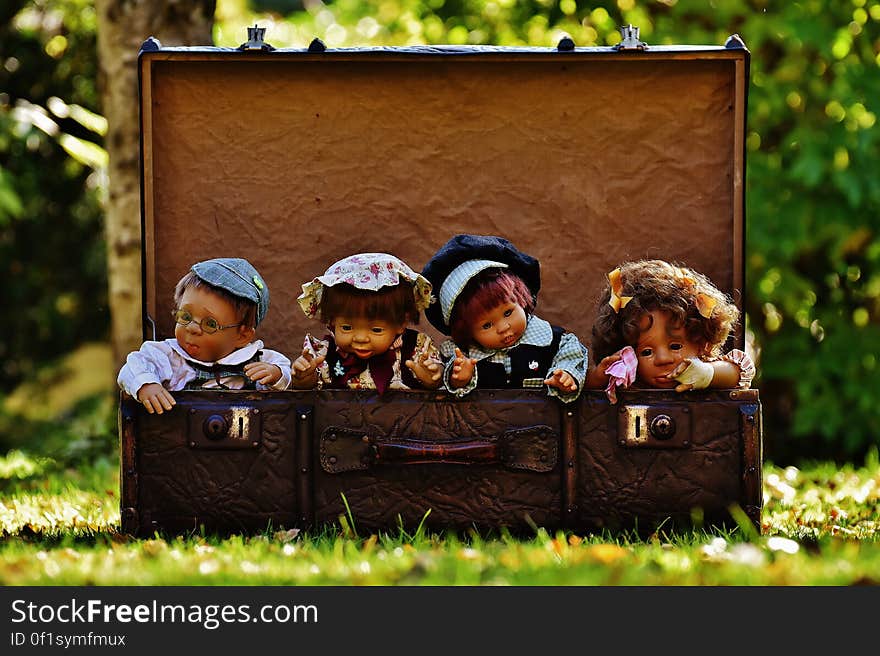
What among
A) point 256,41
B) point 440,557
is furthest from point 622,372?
point 256,41

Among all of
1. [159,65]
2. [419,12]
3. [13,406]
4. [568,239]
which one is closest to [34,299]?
[13,406]

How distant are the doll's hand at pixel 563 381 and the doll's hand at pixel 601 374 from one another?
106 mm

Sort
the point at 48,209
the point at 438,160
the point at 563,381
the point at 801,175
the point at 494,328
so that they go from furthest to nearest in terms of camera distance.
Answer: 1. the point at 48,209
2. the point at 801,175
3. the point at 438,160
4. the point at 494,328
5. the point at 563,381

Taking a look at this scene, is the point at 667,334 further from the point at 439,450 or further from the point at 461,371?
the point at 439,450

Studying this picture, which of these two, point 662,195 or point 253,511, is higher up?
point 662,195

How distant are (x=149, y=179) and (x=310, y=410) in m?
1.33

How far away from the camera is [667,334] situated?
10.5ft

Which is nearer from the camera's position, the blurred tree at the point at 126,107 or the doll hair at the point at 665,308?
the doll hair at the point at 665,308

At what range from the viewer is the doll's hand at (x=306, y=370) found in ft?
10.4

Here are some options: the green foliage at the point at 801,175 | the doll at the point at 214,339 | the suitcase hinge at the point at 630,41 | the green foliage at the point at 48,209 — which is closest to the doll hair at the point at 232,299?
the doll at the point at 214,339

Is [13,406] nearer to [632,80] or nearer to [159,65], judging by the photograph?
[159,65]

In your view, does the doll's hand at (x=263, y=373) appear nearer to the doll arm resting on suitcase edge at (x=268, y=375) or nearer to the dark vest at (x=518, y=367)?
the doll arm resting on suitcase edge at (x=268, y=375)

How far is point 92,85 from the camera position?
8.34 metres

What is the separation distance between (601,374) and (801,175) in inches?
126
